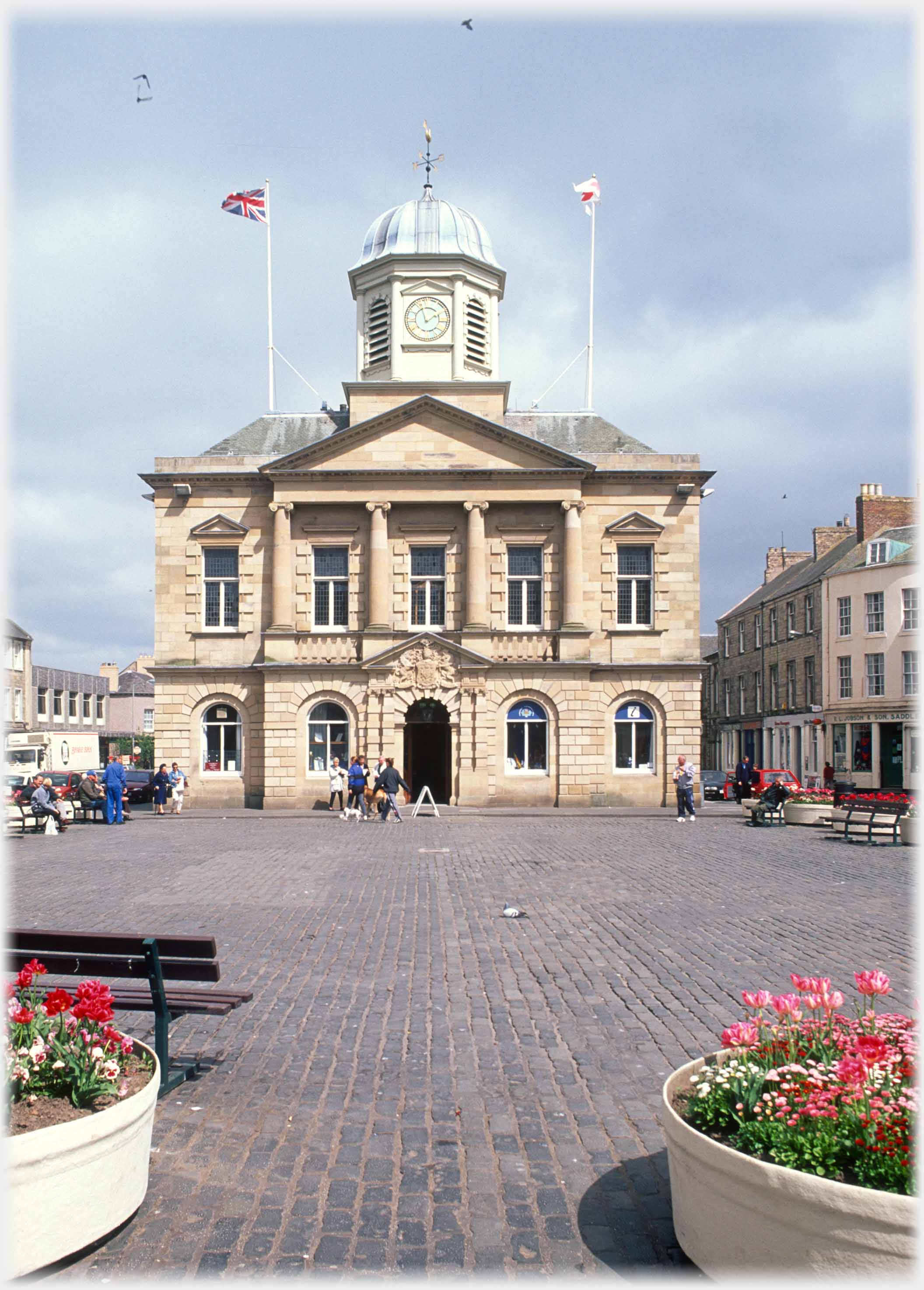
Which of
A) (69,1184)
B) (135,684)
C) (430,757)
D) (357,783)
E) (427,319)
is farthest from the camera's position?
(135,684)

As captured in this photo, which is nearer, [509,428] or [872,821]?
[872,821]

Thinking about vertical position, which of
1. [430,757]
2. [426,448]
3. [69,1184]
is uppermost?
[426,448]

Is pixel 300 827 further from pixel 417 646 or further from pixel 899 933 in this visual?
pixel 899 933

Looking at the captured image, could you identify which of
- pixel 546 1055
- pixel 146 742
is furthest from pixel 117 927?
pixel 146 742

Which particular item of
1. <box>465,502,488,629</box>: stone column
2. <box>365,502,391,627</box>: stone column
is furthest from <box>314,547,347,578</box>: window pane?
<box>465,502,488,629</box>: stone column

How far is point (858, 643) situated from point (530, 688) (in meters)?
22.9

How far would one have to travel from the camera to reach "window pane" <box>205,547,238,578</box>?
116 feet

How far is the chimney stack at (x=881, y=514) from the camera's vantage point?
51.8m

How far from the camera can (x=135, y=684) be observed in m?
101

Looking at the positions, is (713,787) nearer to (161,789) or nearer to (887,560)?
(887,560)

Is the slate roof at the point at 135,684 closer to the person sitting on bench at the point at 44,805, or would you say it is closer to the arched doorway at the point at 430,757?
the arched doorway at the point at 430,757

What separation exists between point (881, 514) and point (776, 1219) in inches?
2071

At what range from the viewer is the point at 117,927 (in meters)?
11.9

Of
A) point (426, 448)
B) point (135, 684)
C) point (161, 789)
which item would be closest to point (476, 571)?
point (426, 448)
